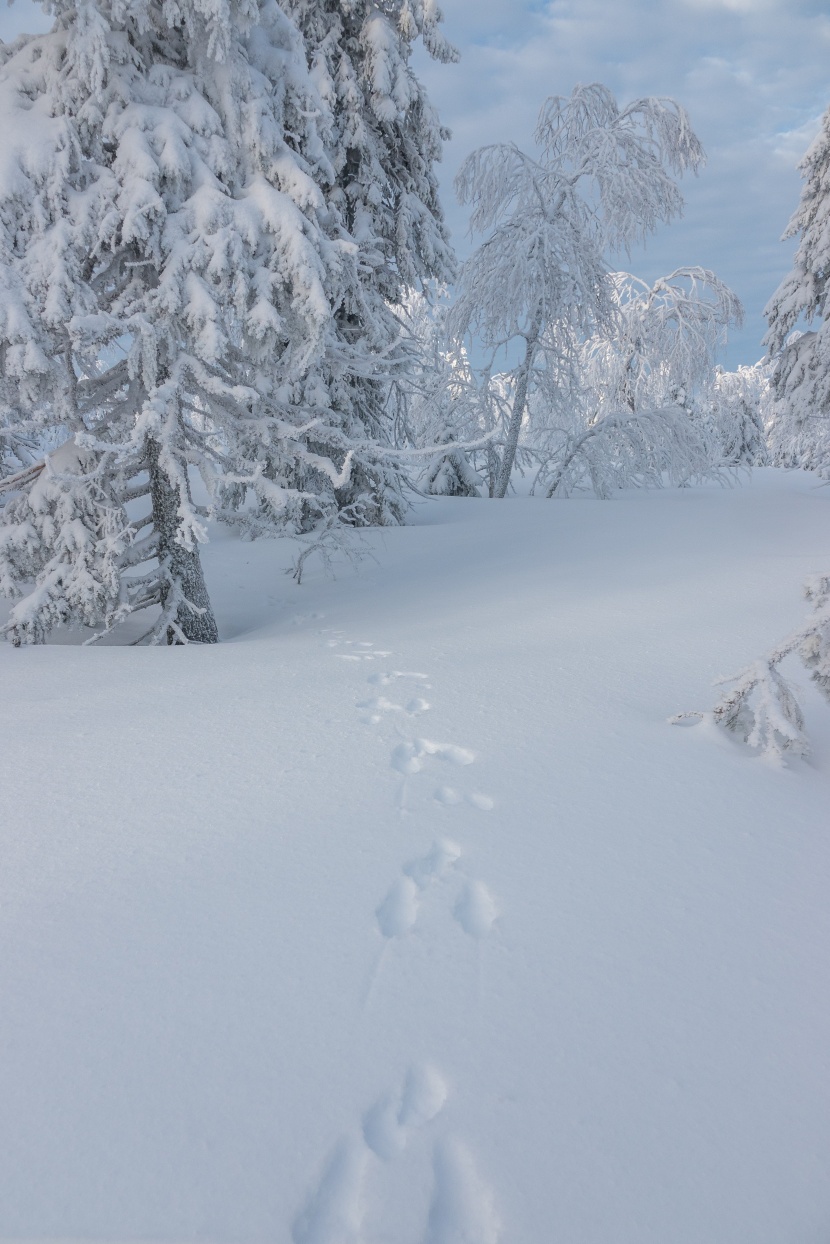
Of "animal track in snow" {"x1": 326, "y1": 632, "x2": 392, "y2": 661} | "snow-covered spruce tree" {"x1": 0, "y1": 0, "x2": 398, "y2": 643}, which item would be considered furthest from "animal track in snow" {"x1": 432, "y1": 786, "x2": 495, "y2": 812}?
"snow-covered spruce tree" {"x1": 0, "y1": 0, "x2": 398, "y2": 643}

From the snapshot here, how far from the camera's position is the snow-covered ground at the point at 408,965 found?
1.35 m

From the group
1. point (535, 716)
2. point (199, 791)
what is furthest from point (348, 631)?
point (199, 791)

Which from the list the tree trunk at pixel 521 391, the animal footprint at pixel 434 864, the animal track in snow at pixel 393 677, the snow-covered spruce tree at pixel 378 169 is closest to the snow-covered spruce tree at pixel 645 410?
the tree trunk at pixel 521 391

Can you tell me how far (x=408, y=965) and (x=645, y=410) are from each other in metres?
13.0

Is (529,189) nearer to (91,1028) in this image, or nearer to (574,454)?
(574,454)

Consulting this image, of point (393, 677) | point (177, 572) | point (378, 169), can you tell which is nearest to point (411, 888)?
point (393, 677)

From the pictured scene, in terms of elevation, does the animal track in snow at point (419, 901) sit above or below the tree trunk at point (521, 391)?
below

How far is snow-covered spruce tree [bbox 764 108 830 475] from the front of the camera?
10.9 meters

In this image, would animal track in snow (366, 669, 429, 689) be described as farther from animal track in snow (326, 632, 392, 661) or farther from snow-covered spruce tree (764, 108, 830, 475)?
snow-covered spruce tree (764, 108, 830, 475)

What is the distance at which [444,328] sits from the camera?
13.2 metres

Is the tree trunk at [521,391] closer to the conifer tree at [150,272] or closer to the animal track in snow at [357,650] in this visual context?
the conifer tree at [150,272]

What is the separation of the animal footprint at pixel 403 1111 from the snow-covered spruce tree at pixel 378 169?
6.49 m

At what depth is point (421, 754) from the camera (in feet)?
10.7

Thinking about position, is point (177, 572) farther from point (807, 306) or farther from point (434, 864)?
point (807, 306)
